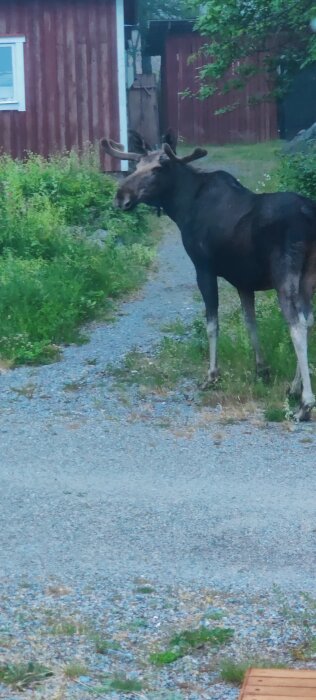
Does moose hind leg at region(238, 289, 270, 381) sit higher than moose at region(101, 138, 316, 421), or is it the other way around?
moose at region(101, 138, 316, 421)

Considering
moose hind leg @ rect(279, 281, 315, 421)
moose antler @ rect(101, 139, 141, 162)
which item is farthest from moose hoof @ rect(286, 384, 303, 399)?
moose antler @ rect(101, 139, 141, 162)

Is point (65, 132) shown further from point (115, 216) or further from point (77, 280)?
point (77, 280)

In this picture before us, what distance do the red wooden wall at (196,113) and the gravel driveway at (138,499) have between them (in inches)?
775

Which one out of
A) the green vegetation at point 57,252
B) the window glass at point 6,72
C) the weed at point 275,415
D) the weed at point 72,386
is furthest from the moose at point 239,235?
the window glass at point 6,72

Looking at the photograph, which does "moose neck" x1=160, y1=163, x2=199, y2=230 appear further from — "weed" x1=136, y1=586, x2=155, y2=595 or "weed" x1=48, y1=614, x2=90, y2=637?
"weed" x1=48, y1=614, x2=90, y2=637

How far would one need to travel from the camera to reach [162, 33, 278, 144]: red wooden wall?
99.9 feet

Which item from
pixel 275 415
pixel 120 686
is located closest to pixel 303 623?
pixel 120 686

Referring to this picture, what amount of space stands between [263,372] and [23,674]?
20.1 feet

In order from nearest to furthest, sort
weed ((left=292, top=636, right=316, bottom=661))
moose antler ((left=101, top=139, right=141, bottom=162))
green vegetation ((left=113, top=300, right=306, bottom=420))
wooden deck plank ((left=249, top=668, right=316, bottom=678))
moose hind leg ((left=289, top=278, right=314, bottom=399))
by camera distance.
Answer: wooden deck plank ((left=249, top=668, right=316, bottom=678)) < weed ((left=292, top=636, right=316, bottom=661)) < moose hind leg ((left=289, top=278, right=314, bottom=399)) < green vegetation ((left=113, top=300, right=306, bottom=420)) < moose antler ((left=101, top=139, right=141, bottom=162))

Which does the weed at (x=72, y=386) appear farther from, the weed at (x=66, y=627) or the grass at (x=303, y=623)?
the weed at (x=66, y=627)

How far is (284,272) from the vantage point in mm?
10281

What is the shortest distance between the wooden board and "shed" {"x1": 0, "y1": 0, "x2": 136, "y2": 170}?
17421 mm

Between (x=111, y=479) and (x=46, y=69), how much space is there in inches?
579

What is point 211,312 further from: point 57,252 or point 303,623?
point 303,623
